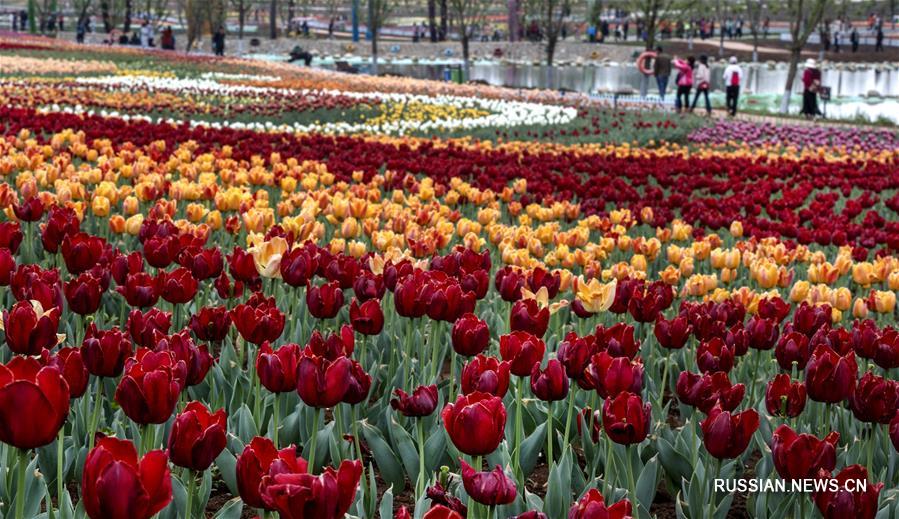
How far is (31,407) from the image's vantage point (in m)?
1.70

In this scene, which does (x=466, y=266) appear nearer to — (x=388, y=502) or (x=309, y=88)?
(x=388, y=502)

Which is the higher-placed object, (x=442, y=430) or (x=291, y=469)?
(x=291, y=469)

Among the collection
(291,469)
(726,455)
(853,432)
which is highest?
(291,469)

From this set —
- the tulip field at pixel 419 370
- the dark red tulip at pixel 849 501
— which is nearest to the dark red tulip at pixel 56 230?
the tulip field at pixel 419 370

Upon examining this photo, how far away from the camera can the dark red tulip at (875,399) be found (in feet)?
8.25

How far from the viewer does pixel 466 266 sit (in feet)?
12.6

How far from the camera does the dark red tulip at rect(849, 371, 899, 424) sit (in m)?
2.51

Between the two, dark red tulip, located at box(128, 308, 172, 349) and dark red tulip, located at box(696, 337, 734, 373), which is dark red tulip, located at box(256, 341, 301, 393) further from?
dark red tulip, located at box(696, 337, 734, 373)

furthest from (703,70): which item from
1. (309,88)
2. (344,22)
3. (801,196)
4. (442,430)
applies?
(344,22)

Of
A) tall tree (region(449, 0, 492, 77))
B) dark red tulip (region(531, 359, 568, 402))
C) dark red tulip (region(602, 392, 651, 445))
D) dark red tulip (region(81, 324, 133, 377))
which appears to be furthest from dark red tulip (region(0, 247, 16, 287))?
tall tree (region(449, 0, 492, 77))

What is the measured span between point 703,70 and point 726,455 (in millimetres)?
24150

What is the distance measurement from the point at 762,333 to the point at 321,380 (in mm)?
1619

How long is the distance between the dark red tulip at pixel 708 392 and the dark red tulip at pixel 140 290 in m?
1.50

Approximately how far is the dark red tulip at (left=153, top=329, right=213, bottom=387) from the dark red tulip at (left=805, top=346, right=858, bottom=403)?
143 cm
